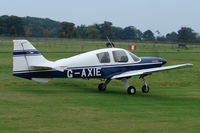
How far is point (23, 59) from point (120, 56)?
4.15 metres

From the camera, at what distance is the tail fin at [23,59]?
60.7 ft

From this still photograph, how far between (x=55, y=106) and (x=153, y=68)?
6.72m

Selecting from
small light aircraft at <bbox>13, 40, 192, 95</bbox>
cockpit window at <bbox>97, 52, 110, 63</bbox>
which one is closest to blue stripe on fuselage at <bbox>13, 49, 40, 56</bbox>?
small light aircraft at <bbox>13, 40, 192, 95</bbox>

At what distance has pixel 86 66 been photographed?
19344 millimetres

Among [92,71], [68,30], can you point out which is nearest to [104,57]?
[92,71]

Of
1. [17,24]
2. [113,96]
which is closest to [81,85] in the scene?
[113,96]

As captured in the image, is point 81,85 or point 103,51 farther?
point 81,85

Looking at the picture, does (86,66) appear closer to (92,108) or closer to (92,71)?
(92,71)

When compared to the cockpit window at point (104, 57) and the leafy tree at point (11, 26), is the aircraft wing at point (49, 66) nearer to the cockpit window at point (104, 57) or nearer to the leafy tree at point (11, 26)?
the cockpit window at point (104, 57)

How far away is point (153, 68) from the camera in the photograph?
2022 cm

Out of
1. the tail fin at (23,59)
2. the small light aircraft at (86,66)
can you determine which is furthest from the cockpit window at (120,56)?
the tail fin at (23,59)

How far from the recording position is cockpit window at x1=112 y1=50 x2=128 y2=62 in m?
20.1

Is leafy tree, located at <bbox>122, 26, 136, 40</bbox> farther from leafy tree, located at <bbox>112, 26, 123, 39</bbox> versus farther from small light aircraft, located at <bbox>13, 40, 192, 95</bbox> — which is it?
small light aircraft, located at <bbox>13, 40, 192, 95</bbox>

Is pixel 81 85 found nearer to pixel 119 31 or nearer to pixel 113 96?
pixel 113 96
